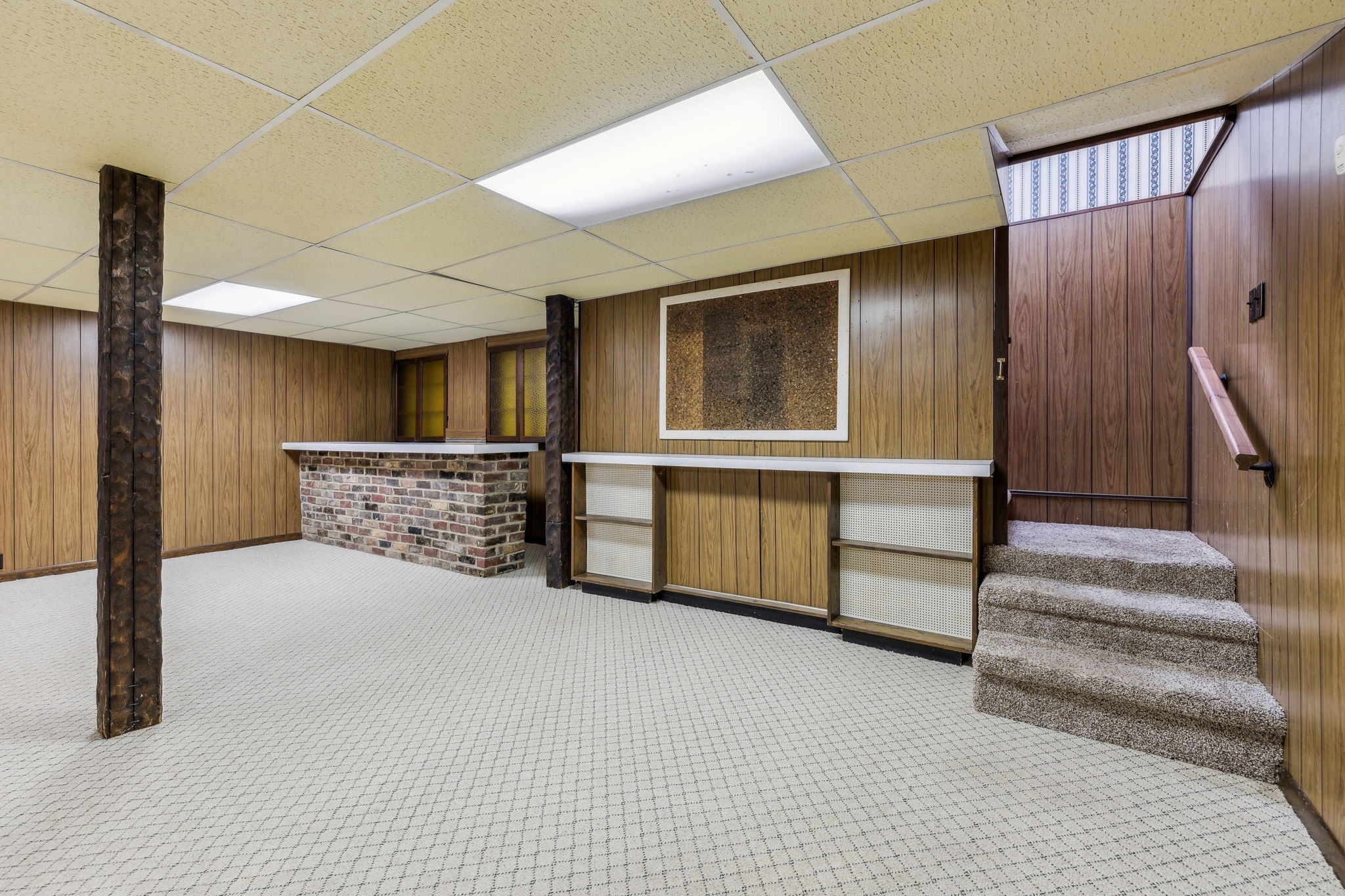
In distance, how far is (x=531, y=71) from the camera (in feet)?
5.43

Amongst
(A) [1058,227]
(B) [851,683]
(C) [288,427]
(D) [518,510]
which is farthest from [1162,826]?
(C) [288,427]

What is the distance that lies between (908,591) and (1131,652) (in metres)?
0.98

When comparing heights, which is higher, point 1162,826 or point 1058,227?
point 1058,227

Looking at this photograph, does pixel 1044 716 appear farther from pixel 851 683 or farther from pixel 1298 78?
pixel 1298 78

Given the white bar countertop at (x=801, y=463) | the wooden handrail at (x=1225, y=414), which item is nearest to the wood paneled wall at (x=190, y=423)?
the white bar countertop at (x=801, y=463)

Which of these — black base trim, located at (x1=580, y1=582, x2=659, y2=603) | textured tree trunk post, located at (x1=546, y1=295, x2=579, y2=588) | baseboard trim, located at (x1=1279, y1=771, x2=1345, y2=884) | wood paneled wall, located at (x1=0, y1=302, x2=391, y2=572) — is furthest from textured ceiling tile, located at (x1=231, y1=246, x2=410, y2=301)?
baseboard trim, located at (x1=1279, y1=771, x2=1345, y2=884)

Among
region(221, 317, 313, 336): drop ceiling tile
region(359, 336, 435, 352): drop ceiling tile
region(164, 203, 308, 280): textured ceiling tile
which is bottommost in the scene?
region(164, 203, 308, 280): textured ceiling tile

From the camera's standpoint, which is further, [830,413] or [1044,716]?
[830,413]

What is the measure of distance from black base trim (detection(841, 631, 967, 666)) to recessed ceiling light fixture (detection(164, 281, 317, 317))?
4.53 meters

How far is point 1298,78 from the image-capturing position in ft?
5.68

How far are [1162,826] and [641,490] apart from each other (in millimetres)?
3001

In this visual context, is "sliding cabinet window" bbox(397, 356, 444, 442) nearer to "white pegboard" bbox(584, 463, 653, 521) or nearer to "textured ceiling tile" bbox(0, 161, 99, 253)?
"white pegboard" bbox(584, 463, 653, 521)

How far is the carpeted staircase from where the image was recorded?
1.93m

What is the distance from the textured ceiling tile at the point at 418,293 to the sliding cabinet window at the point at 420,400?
226cm
